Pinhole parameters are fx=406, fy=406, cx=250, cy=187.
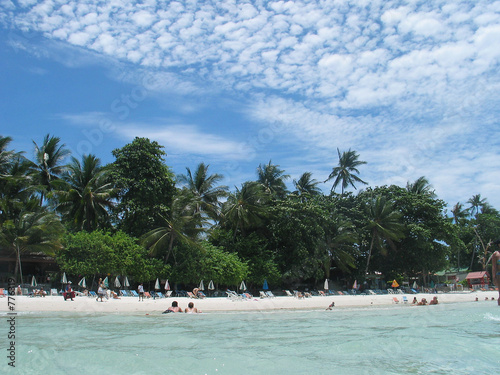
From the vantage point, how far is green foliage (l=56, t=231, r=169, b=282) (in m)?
21.4

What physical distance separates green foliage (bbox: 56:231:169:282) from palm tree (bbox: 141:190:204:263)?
4.32 feet

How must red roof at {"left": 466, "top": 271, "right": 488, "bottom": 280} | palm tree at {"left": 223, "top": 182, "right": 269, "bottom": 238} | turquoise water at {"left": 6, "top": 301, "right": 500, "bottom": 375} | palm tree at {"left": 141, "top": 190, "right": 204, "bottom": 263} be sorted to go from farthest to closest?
red roof at {"left": 466, "top": 271, "right": 488, "bottom": 280} → palm tree at {"left": 223, "top": 182, "right": 269, "bottom": 238} → palm tree at {"left": 141, "top": 190, "right": 204, "bottom": 263} → turquoise water at {"left": 6, "top": 301, "right": 500, "bottom": 375}

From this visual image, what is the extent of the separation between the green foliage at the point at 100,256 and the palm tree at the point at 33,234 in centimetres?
66

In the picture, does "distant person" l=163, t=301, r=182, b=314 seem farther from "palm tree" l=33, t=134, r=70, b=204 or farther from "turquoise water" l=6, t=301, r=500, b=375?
"palm tree" l=33, t=134, r=70, b=204

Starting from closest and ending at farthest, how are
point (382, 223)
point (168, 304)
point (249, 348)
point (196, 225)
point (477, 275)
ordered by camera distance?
1. point (249, 348)
2. point (168, 304)
3. point (196, 225)
4. point (382, 223)
5. point (477, 275)

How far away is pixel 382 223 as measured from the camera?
34.8 meters

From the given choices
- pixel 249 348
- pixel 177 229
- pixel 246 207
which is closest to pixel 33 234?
pixel 177 229

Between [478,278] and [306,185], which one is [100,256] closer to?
[306,185]

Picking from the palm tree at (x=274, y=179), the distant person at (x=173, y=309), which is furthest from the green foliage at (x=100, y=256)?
the palm tree at (x=274, y=179)

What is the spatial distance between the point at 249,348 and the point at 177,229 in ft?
53.0

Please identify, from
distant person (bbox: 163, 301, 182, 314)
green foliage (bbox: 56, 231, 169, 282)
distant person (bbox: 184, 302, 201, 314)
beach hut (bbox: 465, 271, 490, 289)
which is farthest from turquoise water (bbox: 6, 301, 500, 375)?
beach hut (bbox: 465, 271, 490, 289)

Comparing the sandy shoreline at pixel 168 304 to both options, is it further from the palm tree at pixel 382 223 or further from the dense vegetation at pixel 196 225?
the palm tree at pixel 382 223

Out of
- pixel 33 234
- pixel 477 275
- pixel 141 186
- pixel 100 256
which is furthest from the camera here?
pixel 477 275

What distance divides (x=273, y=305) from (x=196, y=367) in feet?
53.4
